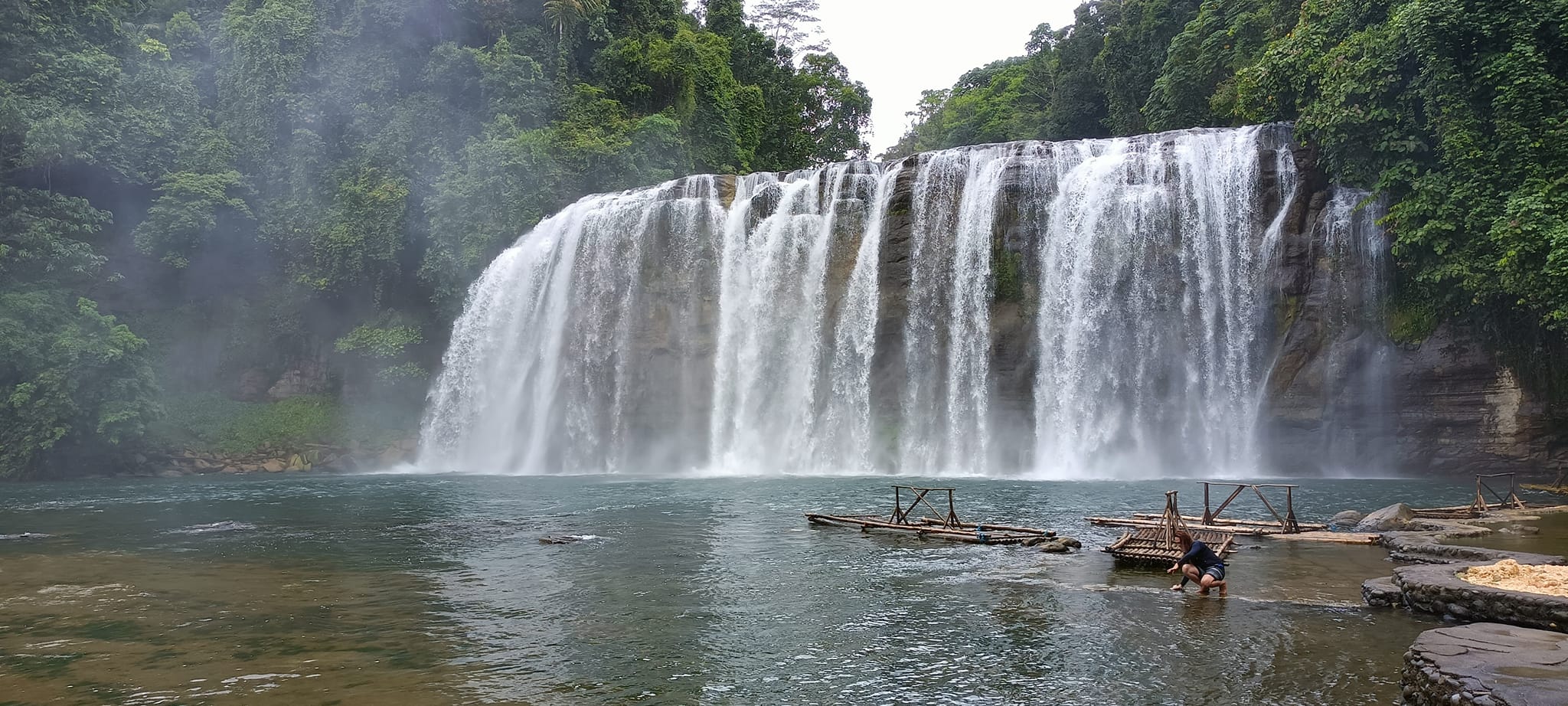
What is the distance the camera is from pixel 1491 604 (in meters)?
7.98

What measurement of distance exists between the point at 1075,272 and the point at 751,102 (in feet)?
84.5

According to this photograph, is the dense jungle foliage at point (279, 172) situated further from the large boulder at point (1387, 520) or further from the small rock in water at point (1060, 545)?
the large boulder at point (1387, 520)

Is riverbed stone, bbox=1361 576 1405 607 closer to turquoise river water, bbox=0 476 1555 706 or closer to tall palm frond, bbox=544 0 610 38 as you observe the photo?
turquoise river water, bbox=0 476 1555 706

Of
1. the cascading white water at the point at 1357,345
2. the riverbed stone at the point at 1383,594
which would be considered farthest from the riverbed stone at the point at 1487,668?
the cascading white water at the point at 1357,345

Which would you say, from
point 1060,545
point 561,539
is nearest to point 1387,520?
point 1060,545

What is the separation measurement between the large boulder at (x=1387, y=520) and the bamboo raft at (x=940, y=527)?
4543mm

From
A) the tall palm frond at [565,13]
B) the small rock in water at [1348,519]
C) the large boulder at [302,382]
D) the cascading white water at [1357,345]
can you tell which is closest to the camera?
the small rock in water at [1348,519]

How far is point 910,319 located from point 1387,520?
52.1 feet

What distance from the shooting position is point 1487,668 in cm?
583

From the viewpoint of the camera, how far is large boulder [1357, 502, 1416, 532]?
45.9 ft

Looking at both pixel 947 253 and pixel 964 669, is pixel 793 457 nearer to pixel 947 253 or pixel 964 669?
pixel 947 253

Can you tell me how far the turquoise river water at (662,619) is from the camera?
730 cm

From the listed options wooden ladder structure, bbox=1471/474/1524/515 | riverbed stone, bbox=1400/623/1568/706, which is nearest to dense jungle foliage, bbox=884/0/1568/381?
wooden ladder structure, bbox=1471/474/1524/515

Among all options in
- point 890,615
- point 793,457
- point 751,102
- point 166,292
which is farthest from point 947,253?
point 166,292
